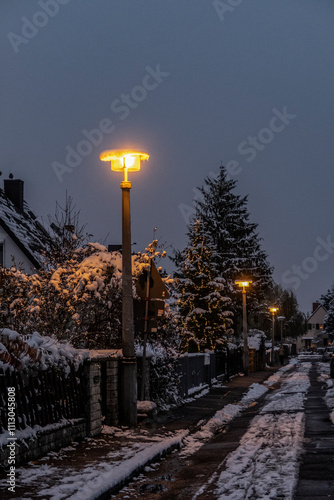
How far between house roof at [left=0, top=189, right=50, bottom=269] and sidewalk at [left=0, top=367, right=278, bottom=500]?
16.7 m

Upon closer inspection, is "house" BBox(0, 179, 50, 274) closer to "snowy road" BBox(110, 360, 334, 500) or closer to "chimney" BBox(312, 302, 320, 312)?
"snowy road" BBox(110, 360, 334, 500)

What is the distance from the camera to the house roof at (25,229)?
32656 millimetres

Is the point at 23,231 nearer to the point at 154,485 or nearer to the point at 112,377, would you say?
the point at 112,377

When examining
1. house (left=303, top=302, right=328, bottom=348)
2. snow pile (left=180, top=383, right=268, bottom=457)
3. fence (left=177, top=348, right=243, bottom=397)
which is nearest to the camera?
snow pile (left=180, top=383, right=268, bottom=457)

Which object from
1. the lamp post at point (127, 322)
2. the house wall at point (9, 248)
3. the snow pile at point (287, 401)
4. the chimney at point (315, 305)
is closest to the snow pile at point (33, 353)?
the lamp post at point (127, 322)

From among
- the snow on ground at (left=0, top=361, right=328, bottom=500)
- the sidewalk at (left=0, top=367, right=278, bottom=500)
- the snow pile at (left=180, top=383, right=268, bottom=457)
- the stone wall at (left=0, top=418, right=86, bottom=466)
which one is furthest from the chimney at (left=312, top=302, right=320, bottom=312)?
the stone wall at (left=0, top=418, right=86, bottom=466)

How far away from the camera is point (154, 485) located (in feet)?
28.8

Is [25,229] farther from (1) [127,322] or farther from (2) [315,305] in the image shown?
(2) [315,305]

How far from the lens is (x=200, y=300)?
134 feet

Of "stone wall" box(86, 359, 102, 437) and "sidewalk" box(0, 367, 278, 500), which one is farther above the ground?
"stone wall" box(86, 359, 102, 437)

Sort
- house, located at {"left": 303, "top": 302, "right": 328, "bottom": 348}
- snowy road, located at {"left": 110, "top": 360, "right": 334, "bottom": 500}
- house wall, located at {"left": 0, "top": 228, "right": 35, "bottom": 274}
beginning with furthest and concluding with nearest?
1. house, located at {"left": 303, "top": 302, "right": 328, "bottom": 348}
2. house wall, located at {"left": 0, "top": 228, "right": 35, "bottom": 274}
3. snowy road, located at {"left": 110, "top": 360, "right": 334, "bottom": 500}

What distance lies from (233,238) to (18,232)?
2777 centimetres

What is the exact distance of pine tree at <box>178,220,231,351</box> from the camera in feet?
129

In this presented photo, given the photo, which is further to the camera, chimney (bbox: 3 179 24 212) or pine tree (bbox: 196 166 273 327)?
pine tree (bbox: 196 166 273 327)
